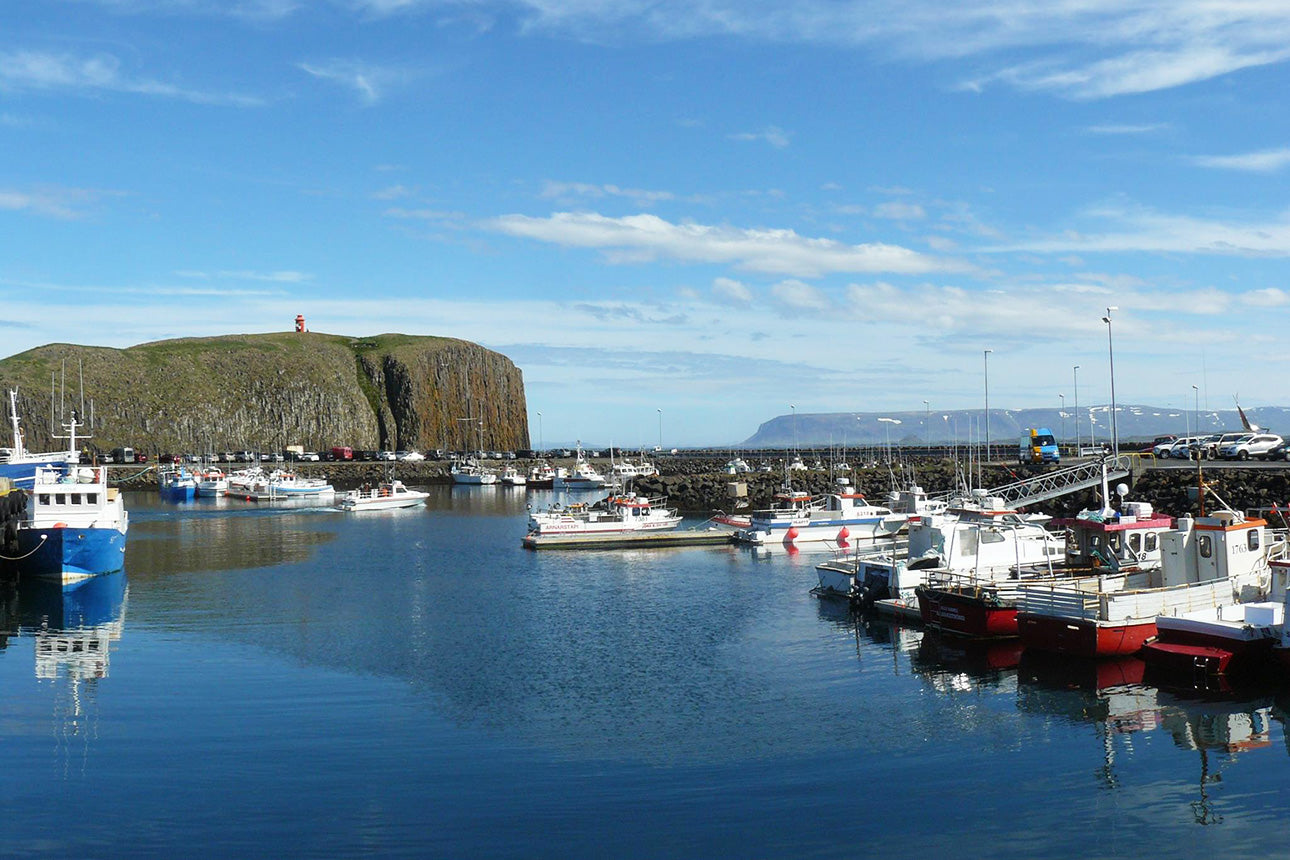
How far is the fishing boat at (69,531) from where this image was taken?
48438 mm

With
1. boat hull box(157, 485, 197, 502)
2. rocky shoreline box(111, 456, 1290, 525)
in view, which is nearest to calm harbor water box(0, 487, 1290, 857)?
rocky shoreline box(111, 456, 1290, 525)

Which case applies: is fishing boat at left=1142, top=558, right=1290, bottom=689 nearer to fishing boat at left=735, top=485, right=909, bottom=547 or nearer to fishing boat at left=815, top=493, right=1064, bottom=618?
fishing boat at left=815, top=493, right=1064, bottom=618

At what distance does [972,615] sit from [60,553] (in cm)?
3818

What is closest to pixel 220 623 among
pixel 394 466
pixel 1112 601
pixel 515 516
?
pixel 1112 601

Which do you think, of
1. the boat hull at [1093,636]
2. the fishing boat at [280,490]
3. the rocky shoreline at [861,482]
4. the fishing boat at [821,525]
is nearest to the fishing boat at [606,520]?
the fishing boat at [821,525]

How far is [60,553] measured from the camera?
A: 4834 cm

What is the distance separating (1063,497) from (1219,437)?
801 inches

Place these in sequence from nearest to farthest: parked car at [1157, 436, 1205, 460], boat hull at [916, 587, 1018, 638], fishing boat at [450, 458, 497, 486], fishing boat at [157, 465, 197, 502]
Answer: boat hull at [916, 587, 1018, 638] → parked car at [1157, 436, 1205, 460] → fishing boat at [157, 465, 197, 502] → fishing boat at [450, 458, 497, 486]

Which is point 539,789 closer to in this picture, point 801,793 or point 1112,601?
point 801,793

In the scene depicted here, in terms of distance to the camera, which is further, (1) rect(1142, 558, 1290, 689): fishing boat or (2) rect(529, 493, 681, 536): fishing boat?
(2) rect(529, 493, 681, 536): fishing boat

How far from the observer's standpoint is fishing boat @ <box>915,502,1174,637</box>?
3250 centimetres

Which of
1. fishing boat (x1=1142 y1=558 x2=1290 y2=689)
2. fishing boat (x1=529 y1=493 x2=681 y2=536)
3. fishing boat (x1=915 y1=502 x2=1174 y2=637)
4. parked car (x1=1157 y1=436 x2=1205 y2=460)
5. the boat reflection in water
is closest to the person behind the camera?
the boat reflection in water

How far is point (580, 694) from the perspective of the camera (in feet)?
89.8

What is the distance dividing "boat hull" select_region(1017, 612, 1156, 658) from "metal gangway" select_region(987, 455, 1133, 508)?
1279 inches
